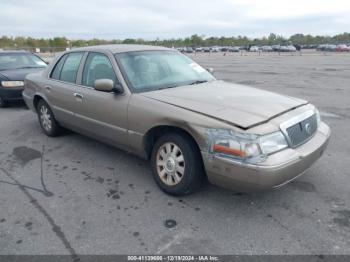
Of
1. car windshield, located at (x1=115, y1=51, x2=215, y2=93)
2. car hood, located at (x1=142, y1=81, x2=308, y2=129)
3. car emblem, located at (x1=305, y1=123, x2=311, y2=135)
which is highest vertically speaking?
car windshield, located at (x1=115, y1=51, x2=215, y2=93)

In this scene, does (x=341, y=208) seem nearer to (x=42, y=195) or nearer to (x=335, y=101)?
(x=42, y=195)

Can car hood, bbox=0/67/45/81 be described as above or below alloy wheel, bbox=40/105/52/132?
above

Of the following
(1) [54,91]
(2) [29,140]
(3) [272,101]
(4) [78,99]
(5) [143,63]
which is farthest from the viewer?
(2) [29,140]

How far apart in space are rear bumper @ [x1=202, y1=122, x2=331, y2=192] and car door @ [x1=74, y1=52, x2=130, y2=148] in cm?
132

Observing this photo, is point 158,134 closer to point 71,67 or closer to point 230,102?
point 230,102

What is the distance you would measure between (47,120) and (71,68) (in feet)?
4.08

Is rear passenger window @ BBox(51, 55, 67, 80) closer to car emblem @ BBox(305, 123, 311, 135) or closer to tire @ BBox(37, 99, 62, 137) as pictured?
tire @ BBox(37, 99, 62, 137)

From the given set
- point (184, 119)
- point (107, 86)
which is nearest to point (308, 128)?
point (184, 119)

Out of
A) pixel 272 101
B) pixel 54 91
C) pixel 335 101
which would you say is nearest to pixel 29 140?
pixel 54 91

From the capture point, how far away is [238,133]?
109 inches

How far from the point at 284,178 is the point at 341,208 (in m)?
0.77

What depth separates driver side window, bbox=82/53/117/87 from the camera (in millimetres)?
4000

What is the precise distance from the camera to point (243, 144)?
274 centimetres

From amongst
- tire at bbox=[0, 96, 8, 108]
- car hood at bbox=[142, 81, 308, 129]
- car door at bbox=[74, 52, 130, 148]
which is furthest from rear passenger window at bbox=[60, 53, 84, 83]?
tire at bbox=[0, 96, 8, 108]
